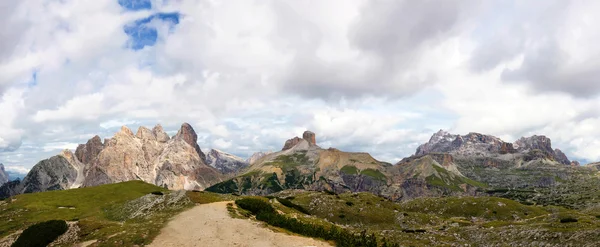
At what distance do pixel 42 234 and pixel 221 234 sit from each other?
23.0 metres

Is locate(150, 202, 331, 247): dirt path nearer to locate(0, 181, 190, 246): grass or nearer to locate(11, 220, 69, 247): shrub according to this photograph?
locate(0, 181, 190, 246): grass

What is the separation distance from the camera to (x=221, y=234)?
3944 centimetres

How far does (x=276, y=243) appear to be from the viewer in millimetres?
35969

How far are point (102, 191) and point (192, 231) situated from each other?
62427 millimetres

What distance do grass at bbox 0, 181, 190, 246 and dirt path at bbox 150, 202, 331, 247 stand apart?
6.77ft

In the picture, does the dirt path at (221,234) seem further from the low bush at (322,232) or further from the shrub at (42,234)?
the shrub at (42,234)

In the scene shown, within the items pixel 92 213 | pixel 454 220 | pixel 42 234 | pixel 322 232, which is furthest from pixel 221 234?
pixel 454 220

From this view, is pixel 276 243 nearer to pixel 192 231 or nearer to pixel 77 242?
pixel 192 231

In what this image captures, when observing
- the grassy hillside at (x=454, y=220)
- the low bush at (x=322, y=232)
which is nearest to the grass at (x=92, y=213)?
the low bush at (x=322, y=232)

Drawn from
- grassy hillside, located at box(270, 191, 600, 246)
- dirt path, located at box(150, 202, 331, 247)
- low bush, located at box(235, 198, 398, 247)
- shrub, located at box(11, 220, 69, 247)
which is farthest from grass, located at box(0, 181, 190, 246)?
grassy hillside, located at box(270, 191, 600, 246)

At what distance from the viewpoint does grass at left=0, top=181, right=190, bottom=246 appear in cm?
4022

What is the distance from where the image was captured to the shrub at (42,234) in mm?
40594

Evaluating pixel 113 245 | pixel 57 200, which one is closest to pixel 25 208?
pixel 57 200

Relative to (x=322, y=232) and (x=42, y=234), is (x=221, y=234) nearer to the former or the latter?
(x=322, y=232)
